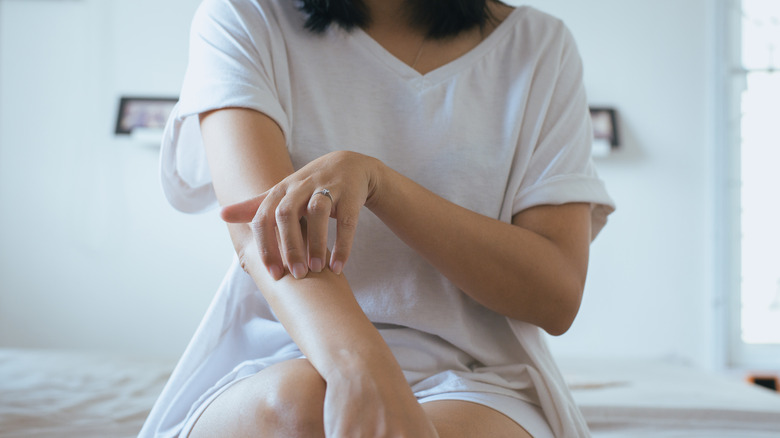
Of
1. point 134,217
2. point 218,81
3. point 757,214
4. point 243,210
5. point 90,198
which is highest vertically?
point 218,81

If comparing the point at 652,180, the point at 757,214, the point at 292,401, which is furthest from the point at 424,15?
the point at 757,214

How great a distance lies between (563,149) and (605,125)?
2.21 metres

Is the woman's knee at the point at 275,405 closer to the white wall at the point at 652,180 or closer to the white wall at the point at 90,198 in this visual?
the white wall at the point at 90,198

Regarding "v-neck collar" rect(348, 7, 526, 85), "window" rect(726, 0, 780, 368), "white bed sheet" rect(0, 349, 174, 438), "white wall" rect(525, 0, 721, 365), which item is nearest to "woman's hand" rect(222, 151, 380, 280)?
"v-neck collar" rect(348, 7, 526, 85)

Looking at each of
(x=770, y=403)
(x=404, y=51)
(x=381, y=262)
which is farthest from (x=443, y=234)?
(x=770, y=403)

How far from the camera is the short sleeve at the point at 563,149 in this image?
82cm

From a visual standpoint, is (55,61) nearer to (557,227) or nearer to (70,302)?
(70,302)

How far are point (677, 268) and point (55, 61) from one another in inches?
118

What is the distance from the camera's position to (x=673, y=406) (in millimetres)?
1244

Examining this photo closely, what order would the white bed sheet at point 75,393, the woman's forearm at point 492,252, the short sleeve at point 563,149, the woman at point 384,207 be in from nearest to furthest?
1. the woman at point 384,207
2. the woman's forearm at point 492,252
3. the short sleeve at point 563,149
4. the white bed sheet at point 75,393

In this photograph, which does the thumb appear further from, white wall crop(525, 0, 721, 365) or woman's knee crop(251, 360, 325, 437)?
white wall crop(525, 0, 721, 365)

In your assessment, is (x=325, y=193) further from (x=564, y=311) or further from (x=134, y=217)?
(x=134, y=217)

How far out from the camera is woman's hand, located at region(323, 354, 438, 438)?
18.9 inches

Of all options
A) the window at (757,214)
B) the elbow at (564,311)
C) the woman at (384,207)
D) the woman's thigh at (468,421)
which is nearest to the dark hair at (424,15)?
the woman at (384,207)
